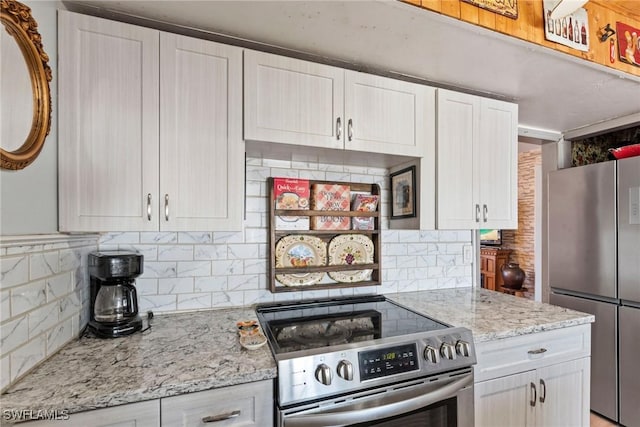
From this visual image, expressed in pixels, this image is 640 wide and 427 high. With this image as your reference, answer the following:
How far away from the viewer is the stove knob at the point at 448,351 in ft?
4.34

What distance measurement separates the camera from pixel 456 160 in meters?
1.88

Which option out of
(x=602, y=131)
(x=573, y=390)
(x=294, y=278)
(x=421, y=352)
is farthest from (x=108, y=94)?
(x=602, y=131)

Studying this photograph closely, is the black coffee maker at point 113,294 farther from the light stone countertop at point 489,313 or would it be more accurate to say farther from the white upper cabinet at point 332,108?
the light stone countertop at point 489,313

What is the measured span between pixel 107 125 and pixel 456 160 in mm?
1764

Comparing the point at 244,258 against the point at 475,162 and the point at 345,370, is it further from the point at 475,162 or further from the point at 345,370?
the point at 475,162

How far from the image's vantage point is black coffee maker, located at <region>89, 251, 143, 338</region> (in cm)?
128

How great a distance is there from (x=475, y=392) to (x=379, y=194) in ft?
3.78

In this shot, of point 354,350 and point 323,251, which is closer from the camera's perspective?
point 354,350

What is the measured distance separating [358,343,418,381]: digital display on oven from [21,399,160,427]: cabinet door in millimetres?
698

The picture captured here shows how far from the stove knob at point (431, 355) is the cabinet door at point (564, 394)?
684 millimetres

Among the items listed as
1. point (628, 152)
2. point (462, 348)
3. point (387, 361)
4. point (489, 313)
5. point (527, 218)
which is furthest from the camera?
point (527, 218)

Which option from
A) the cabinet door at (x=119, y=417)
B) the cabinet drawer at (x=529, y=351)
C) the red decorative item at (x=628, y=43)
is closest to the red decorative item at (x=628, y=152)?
the red decorative item at (x=628, y=43)

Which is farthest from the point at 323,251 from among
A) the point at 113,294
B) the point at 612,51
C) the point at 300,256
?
the point at 612,51

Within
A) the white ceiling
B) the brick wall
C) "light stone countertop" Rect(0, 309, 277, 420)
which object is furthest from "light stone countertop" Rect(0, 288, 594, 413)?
the brick wall
